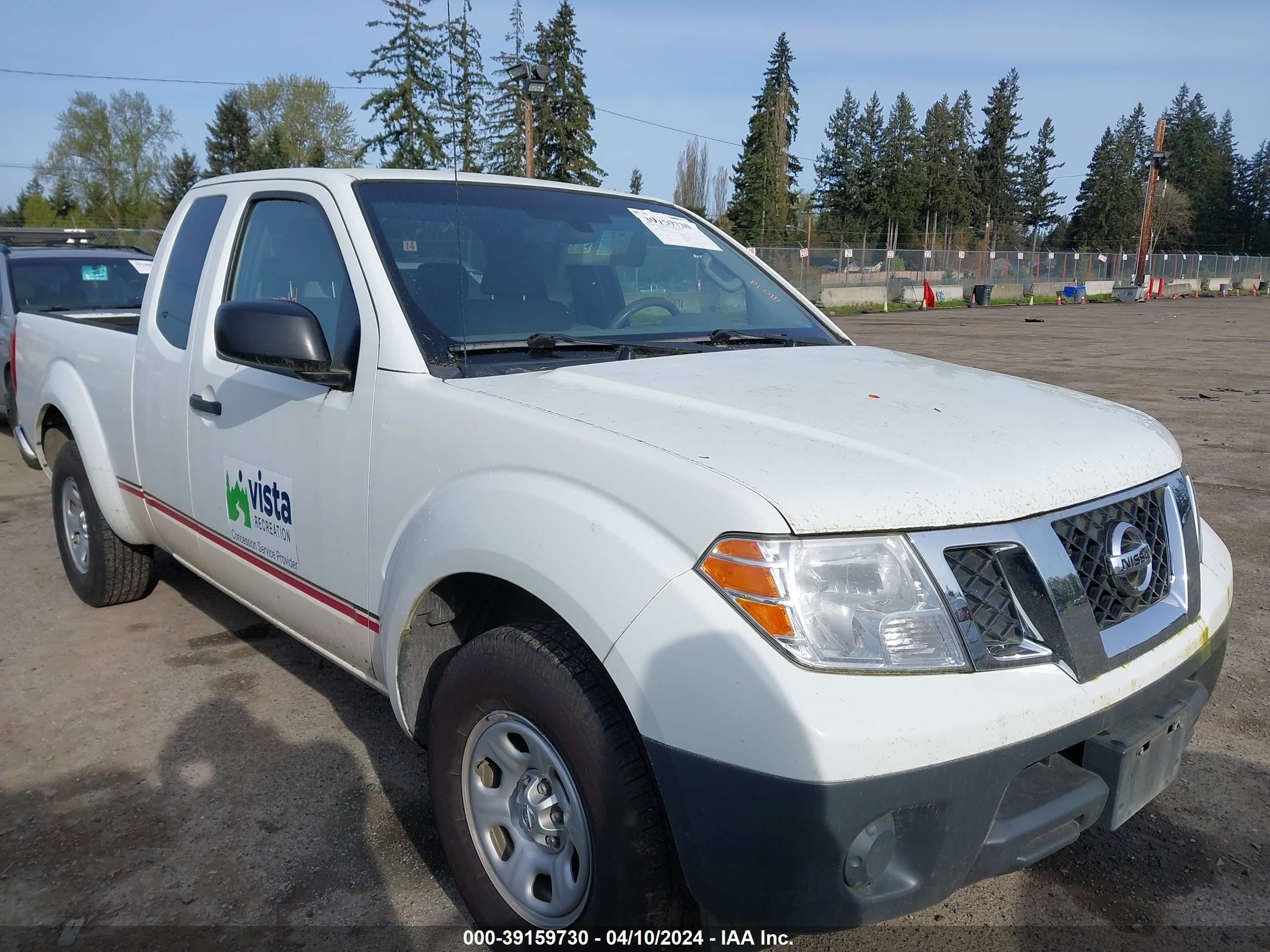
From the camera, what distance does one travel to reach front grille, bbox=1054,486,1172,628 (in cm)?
197

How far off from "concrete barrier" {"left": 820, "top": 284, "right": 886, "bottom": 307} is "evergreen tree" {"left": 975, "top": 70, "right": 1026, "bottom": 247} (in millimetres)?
51144

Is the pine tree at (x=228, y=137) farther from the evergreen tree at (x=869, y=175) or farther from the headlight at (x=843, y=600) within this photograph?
the headlight at (x=843, y=600)

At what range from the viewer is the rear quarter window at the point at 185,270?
364 cm

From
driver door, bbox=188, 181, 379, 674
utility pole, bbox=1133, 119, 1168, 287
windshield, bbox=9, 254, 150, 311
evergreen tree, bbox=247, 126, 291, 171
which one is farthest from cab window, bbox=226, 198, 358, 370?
utility pole, bbox=1133, 119, 1168, 287

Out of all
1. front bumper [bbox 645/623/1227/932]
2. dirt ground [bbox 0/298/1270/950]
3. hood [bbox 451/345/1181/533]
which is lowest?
dirt ground [bbox 0/298/1270/950]

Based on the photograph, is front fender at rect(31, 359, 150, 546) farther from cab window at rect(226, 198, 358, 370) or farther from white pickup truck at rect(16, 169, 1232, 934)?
cab window at rect(226, 198, 358, 370)

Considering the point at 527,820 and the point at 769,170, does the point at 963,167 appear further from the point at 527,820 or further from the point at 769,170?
the point at 527,820

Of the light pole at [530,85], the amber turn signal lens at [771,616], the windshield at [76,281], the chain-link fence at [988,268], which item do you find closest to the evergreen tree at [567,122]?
the chain-link fence at [988,268]

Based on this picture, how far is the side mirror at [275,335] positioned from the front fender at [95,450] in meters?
1.95

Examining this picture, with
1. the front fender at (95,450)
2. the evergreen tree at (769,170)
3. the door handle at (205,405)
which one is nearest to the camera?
the door handle at (205,405)

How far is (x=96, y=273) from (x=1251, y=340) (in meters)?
22.7

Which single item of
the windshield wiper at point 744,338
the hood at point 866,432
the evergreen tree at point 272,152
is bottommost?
the hood at point 866,432

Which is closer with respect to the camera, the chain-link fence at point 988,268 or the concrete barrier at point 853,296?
the chain-link fence at point 988,268

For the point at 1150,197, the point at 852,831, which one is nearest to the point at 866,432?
the point at 852,831
